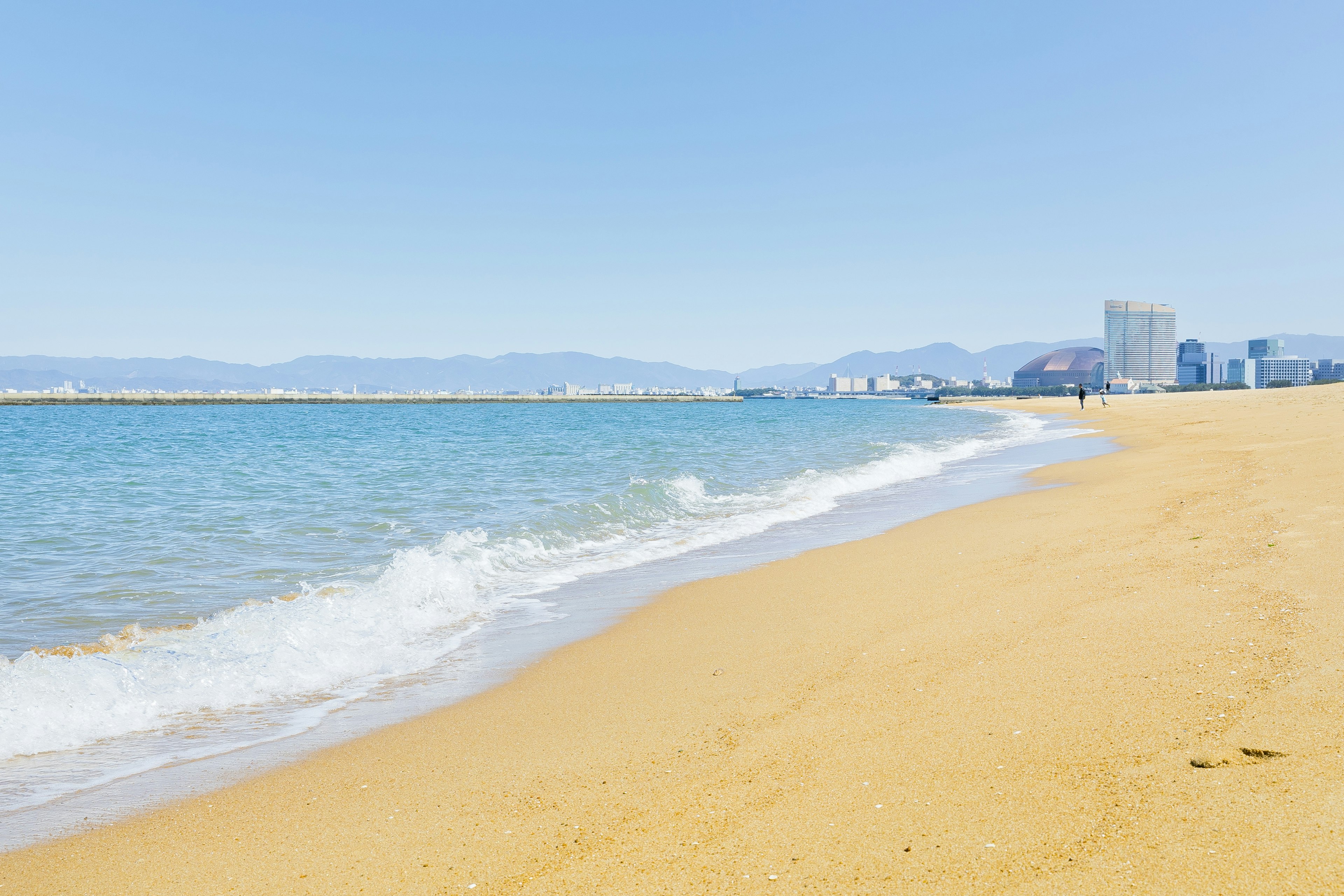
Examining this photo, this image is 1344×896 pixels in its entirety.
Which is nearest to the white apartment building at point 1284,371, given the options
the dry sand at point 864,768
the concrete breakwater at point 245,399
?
the concrete breakwater at point 245,399

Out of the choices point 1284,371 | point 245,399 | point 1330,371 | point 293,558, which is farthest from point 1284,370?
point 293,558

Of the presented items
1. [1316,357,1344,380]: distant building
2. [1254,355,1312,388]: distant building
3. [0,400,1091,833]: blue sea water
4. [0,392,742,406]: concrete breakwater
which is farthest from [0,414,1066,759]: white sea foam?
[1254,355,1312,388]: distant building

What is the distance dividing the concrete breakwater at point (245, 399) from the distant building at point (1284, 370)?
142884 millimetres

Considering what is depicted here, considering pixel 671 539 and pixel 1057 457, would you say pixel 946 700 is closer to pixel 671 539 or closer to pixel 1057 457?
pixel 671 539

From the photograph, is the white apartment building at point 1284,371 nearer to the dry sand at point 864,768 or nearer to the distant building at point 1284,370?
the distant building at point 1284,370

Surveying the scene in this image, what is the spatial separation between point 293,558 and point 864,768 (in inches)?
335

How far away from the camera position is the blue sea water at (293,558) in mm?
4828

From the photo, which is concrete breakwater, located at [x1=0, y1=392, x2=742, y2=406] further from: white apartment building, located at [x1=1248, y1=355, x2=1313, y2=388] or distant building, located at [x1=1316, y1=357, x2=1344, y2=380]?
distant building, located at [x1=1316, y1=357, x2=1344, y2=380]

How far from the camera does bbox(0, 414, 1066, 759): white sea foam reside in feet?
15.6

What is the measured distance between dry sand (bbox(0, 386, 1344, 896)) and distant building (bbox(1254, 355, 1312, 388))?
200 m

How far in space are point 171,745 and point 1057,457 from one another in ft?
65.7

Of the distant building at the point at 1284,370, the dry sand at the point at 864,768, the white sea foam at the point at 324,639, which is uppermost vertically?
the distant building at the point at 1284,370

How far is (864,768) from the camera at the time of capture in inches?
130

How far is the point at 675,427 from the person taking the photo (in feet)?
176
